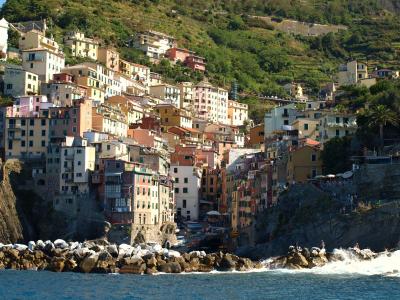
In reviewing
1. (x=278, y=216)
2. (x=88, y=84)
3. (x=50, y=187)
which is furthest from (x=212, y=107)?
(x=278, y=216)

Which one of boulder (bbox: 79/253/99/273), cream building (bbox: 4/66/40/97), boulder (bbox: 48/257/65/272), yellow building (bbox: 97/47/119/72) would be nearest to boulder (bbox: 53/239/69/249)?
boulder (bbox: 48/257/65/272)

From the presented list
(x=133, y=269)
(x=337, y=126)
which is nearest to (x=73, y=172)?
(x=133, y=269)

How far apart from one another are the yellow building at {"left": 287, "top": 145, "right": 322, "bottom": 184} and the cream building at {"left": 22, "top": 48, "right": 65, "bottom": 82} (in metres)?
38.8

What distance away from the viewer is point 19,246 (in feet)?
322

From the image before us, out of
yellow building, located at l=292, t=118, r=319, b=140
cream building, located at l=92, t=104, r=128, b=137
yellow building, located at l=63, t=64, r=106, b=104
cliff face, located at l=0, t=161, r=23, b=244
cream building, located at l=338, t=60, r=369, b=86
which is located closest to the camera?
cliff face, located at l=0, t=161, r=23, b=244

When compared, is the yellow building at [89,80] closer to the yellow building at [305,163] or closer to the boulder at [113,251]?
the yellow building at [305,163]

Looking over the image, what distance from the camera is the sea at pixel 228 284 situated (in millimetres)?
70438

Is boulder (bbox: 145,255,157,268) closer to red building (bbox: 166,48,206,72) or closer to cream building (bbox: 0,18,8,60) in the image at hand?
cream building (bbox: 0,18,8,60)

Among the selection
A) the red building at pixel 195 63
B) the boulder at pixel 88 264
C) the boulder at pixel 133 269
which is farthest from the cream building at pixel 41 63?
the red building at pixel 195 63

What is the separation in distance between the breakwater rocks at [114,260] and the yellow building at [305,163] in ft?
48.3

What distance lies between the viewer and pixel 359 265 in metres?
85.0

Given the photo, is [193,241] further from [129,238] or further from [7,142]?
[7,142]

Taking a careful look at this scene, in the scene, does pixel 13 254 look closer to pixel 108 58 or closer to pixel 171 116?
pixel 171 116

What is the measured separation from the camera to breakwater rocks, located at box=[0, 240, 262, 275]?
296 feet
